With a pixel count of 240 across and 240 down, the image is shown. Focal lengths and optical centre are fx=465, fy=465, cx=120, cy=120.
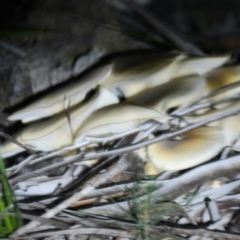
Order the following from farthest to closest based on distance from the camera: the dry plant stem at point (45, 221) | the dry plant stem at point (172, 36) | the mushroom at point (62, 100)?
the dry plant stem at point (172, 36)
the mushroom at point (62, 100)
the dry plant stem at point (45, 221)

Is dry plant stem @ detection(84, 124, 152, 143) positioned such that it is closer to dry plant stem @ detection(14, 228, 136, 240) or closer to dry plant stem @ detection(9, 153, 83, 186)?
dry plant stem @ detection(9, 153, 83, 186)

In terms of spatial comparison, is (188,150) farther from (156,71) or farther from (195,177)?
(156,71)

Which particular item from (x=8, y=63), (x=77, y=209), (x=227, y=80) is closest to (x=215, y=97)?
(x=227, y=80)

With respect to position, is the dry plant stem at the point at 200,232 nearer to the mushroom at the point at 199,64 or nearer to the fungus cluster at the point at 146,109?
the fungus cluster at the point at 146,109

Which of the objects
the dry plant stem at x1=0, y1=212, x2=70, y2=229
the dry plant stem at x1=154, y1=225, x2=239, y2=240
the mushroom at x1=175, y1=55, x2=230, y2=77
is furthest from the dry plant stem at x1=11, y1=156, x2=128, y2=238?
the mushroom at x1=175, y1=55, x2=230, y2=77

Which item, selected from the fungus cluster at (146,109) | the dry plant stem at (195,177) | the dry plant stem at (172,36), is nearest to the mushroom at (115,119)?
the fungus cluster at (146,109)
